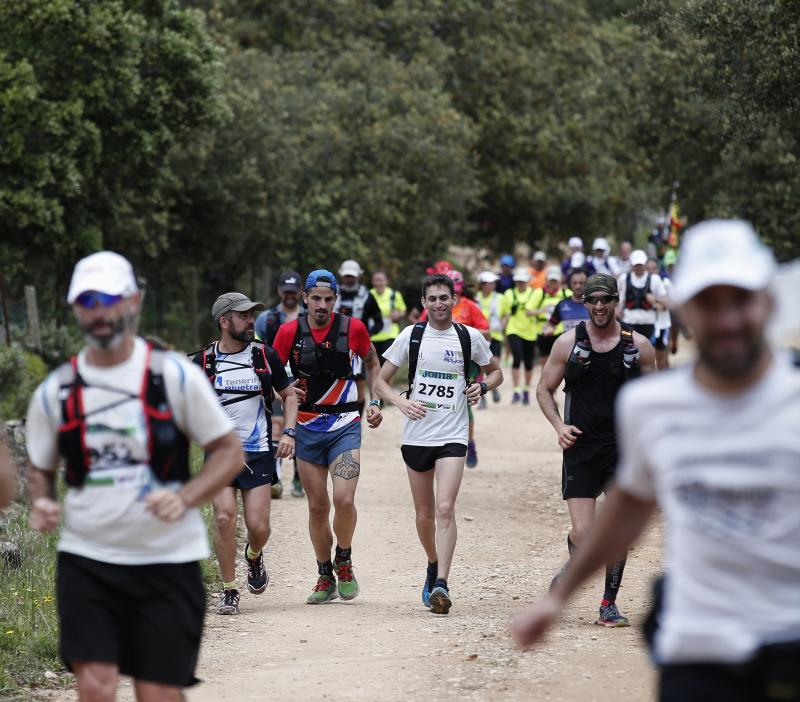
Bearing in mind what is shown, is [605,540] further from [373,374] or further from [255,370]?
[373,374]

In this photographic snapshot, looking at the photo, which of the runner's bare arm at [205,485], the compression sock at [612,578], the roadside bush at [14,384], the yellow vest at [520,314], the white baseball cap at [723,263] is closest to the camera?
the white baseball cap at [723,263]

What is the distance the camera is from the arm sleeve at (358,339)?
10.0 meters

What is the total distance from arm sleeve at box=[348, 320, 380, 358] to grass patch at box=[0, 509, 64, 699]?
251 cm

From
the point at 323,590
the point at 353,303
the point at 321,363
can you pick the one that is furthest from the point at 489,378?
the point at 353,303

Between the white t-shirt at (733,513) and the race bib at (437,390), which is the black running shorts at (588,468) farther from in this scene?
the white t-shirt at (733,513)

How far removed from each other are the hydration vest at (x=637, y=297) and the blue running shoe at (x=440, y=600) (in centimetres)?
1084

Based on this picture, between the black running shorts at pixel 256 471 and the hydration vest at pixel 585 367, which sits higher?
the hydration vest at pixel 585 367

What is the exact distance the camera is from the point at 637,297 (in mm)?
19578

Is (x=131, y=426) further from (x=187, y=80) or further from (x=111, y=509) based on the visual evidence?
(x=187, y=80)

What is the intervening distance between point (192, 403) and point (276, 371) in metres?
4.53

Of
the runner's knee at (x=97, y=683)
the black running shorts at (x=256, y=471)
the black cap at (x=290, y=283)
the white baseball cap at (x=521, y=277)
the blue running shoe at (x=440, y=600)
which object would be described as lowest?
the blue running shoe at (x=440, y=600)

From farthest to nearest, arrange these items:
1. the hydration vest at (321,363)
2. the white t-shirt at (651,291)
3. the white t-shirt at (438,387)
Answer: the white t-shirt at (651,291) < the hydration vest at (321,363) < the white t-shirt at (438,387)

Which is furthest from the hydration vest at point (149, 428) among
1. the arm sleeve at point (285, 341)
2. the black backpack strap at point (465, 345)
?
the arm sleeve at point (285, 341)

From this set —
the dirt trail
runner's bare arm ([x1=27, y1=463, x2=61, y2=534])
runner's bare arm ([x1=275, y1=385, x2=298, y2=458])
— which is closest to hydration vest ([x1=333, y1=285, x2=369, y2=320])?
the dirt trail
